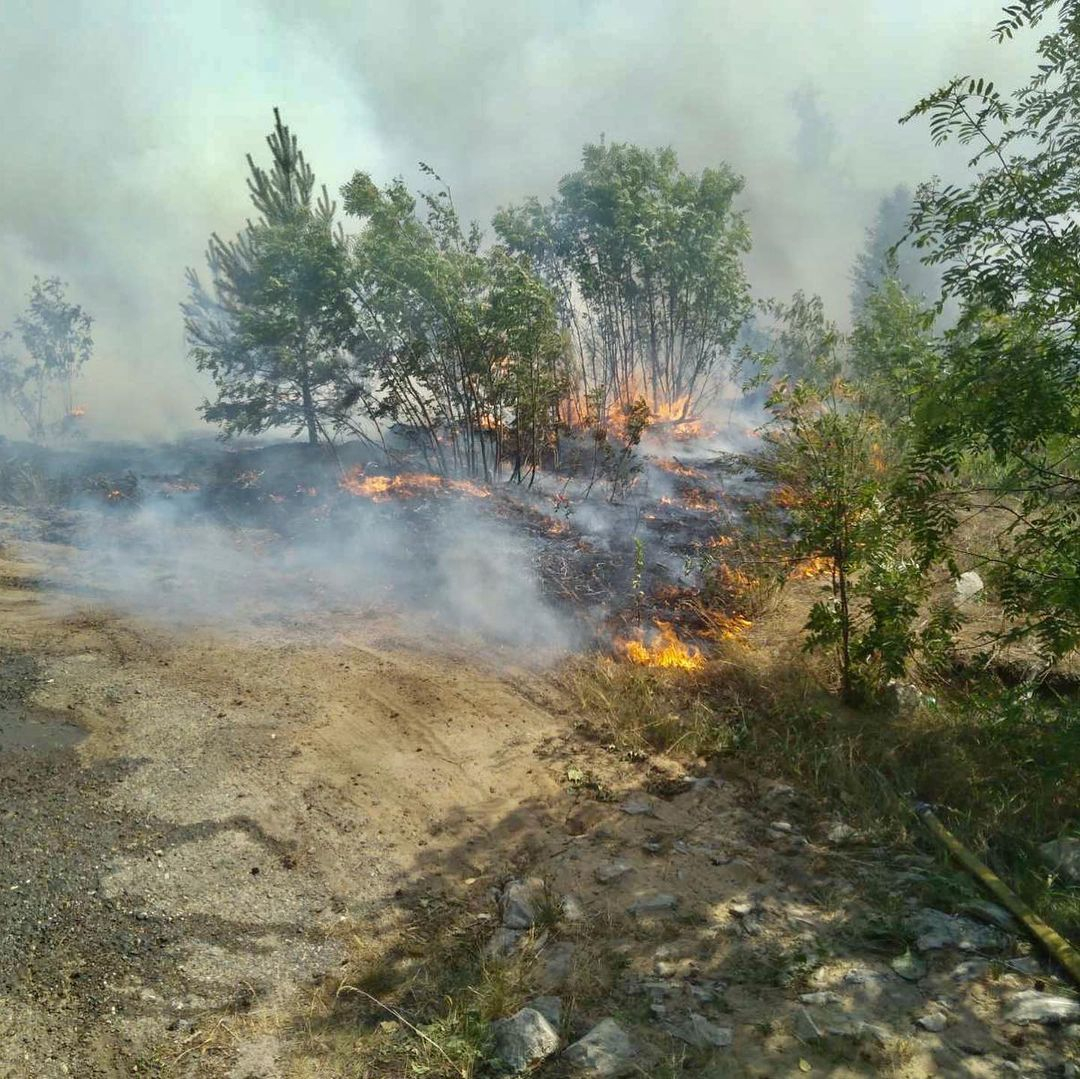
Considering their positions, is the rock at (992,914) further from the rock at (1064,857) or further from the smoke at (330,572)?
the smoke at (330,572)

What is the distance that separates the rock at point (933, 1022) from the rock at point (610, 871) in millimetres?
1710

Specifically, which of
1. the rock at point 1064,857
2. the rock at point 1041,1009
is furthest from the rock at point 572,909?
the rock at point 1064,857

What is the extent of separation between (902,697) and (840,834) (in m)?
1.68

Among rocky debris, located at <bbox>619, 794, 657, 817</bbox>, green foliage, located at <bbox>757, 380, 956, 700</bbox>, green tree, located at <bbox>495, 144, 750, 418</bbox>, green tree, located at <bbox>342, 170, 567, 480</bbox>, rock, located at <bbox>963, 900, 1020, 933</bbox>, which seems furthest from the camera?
green tree, located at <bbox>495, 144, 750, 418</bbox>

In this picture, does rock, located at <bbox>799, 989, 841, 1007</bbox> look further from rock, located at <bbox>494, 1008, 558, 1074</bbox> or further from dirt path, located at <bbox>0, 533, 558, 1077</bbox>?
dirt path, located at <bbox>0, 533, 558, 1077</bbox>

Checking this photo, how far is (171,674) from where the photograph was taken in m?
6.36

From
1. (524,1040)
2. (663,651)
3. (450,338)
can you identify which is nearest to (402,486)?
(450,338)

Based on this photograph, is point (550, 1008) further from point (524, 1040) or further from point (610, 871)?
point (610, 871)

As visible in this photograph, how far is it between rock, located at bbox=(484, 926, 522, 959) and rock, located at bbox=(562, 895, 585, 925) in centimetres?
29

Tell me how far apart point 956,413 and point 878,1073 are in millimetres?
3128

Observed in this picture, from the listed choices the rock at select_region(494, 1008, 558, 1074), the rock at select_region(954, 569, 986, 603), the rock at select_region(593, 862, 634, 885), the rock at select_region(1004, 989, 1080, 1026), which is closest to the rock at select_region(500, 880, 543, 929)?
the rock at select_region(593, 862, 634, 885)

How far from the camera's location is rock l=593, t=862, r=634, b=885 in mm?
4371

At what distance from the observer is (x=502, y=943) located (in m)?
3.89

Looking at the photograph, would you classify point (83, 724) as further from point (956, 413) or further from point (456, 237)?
point (456, 237)
